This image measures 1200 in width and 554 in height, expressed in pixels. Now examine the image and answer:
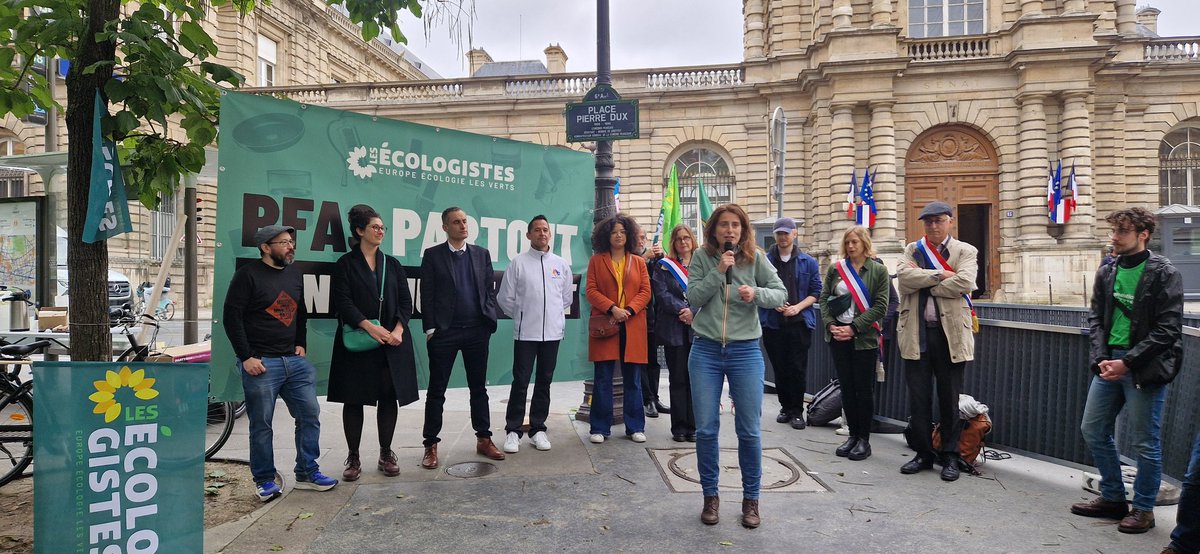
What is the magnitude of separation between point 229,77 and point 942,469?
219 inches

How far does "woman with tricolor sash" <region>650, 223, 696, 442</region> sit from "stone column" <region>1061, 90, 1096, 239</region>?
23.0m

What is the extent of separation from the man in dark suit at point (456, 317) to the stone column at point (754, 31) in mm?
25044

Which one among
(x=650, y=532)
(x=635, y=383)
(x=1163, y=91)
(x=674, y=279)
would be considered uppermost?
(x=1163, y=91)

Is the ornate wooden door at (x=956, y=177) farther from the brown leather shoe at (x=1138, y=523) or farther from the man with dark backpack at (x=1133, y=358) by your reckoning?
the brown leather shoe at (x=1138, y=523)

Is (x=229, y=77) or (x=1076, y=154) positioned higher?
(x=1076, y=154)

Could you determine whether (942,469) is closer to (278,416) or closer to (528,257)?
(528,257)

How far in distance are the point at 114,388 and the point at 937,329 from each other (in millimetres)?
5120

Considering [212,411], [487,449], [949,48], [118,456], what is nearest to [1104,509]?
[487,449]

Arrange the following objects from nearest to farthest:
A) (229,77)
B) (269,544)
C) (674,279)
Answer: (269,544) → (229,77) → (674,279)

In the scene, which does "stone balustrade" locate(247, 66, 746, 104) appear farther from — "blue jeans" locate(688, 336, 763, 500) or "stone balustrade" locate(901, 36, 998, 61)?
"blue jeans" locate(688, 336, 763, 500)

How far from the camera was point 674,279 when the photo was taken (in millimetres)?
6414

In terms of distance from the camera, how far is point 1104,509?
4289mm

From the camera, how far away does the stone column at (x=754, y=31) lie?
92.1 feet

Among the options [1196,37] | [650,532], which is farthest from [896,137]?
[650,532]
